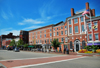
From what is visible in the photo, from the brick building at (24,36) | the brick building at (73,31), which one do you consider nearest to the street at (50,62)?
the brick building at (73,31)

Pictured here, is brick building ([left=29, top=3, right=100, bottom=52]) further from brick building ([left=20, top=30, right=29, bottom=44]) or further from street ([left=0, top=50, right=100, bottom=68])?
brick building ([left=20, top=30, right=29, bottom=44])

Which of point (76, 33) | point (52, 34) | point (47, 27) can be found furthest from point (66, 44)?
point (47, 27)

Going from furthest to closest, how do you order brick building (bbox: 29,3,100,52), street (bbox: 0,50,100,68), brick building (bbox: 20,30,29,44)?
brick building (bbox: 20,30,29,44) → brick building (bbox: 29,3,100,52) → street (bbox: 0,50,100,68)

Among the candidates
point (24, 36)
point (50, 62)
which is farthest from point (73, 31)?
point (24, 36)

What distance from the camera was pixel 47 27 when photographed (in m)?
52.8

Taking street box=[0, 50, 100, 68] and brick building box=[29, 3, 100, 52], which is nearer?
street box=[0, 50, 100, 68]

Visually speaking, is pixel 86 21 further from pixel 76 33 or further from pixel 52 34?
pixel 52 34

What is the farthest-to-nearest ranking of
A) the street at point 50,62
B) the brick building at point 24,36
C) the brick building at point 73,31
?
the brick building at point 24,36 < the brick building at point 73,31 < the street at point 50,62

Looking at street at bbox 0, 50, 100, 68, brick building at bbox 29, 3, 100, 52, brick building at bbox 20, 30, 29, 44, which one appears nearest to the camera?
street at bbox 0, 50, 100, 68

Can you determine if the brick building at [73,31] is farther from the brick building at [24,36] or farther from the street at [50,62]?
the brick building at [24,36]

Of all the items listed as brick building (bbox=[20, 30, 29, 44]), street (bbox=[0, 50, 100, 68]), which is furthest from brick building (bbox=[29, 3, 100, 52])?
brick building (bbox=[20, 30, 29, 44])

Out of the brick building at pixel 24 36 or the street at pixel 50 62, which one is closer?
the street at pixel 50 62

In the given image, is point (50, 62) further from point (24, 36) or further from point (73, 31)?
point (24, 36)

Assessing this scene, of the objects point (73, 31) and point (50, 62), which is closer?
point (50, 62)
